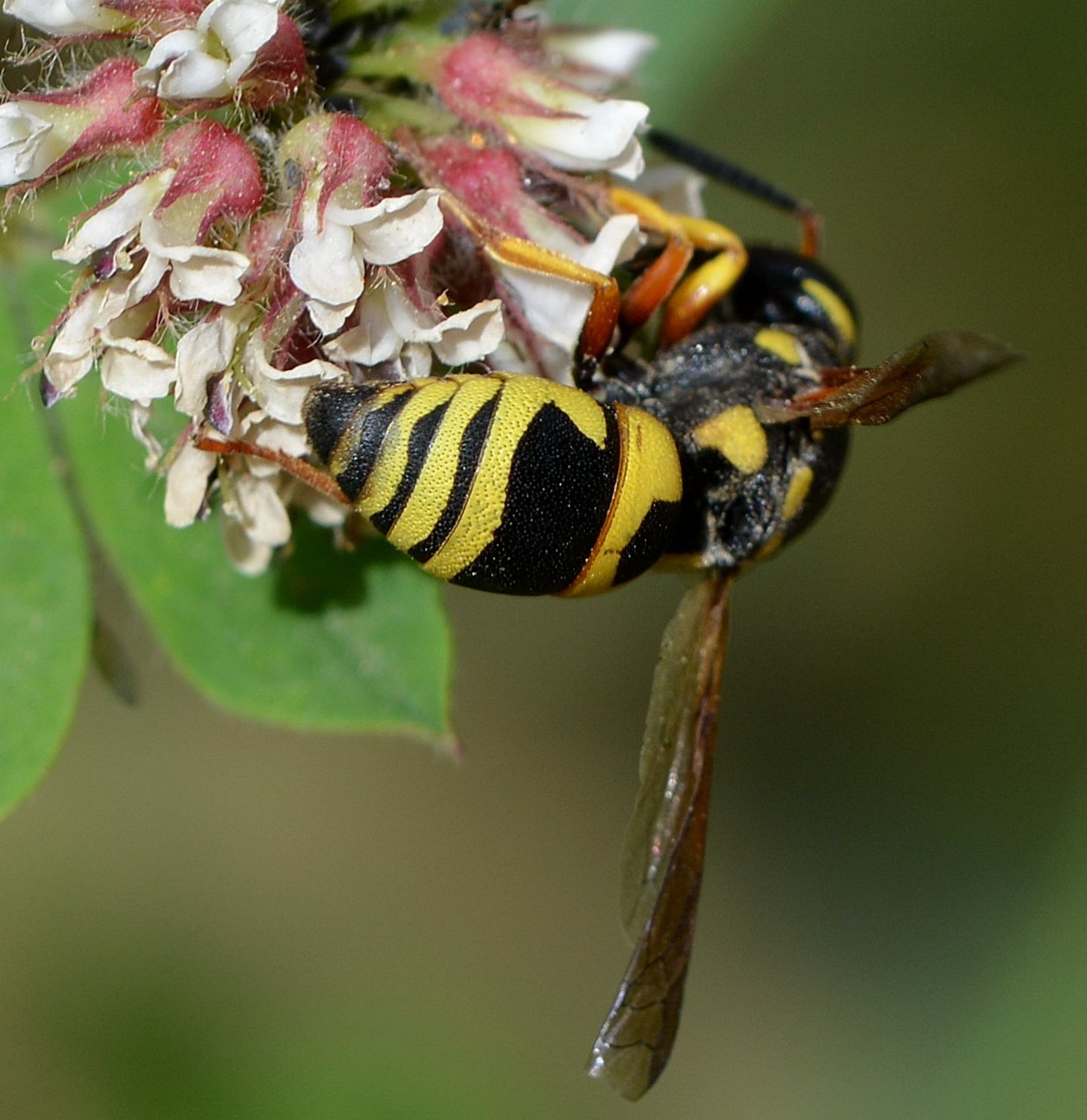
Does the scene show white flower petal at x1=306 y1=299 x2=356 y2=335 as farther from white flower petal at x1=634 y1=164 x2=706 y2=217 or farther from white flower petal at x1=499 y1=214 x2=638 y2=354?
white flower petal at x1=634 y1=164 x2=706 y2=217

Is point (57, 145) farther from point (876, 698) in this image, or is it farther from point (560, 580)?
point (876, 698)

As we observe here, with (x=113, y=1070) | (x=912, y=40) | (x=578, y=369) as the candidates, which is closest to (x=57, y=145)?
(x=578, y=369)

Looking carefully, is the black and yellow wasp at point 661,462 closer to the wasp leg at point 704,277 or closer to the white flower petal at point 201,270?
the wasp leg at point 704,277

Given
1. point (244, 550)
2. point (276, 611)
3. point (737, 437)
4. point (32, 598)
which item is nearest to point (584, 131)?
point (737, 437)

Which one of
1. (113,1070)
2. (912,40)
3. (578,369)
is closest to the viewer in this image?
(578,369)

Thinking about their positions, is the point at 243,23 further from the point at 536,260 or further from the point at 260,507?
the point at 260,507
